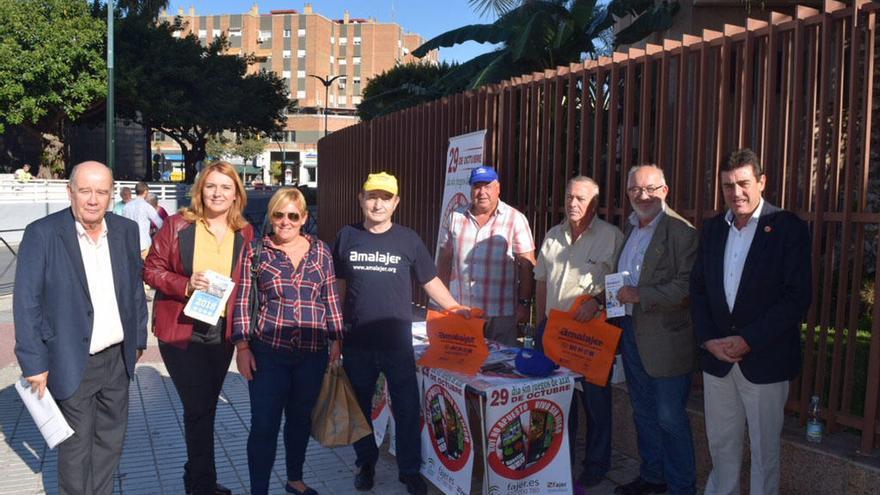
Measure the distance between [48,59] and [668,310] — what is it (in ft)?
99.7

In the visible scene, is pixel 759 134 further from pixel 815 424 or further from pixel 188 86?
pixel 188 86

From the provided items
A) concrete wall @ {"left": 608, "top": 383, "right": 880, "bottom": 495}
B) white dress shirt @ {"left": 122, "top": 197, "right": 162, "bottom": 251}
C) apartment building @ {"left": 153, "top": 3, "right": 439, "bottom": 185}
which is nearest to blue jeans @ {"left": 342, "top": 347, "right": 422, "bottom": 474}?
concrete wall @ {"left": 608, "top": 383, "right": 880, "bottom": 495}

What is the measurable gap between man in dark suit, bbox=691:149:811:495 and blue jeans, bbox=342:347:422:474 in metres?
1.61

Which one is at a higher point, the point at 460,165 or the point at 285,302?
the point at 460,165

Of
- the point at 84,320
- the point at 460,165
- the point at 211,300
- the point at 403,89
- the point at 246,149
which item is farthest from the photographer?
the point at 246,149

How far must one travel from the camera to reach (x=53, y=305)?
11.0ft

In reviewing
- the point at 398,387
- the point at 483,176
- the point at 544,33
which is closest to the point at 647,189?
the point at 483,176

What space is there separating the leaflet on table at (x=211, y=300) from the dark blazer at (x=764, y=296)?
2362 millimetres

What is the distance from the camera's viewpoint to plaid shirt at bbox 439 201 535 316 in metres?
4.71

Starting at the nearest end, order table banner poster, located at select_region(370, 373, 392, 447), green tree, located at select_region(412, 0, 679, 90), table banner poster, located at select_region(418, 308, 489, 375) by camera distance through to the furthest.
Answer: table banner poster, located at select_region(418, 308, 489, 375)
table banner poster, located at select_region(370, 373, 392, 447)
green tree, located at select_region(412, 0, 679, 90)

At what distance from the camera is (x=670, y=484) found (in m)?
3.95

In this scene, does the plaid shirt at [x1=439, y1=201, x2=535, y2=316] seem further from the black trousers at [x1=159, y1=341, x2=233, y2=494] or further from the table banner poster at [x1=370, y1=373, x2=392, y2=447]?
the black trousers at [x1=159, y1=341, x2=233, y2=494]

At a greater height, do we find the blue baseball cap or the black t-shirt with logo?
the blue baseball cap

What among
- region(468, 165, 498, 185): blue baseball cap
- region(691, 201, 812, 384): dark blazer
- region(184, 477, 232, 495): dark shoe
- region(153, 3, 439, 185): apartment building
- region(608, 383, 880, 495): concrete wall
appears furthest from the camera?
region(153, 3, 439, 185): apartment building
